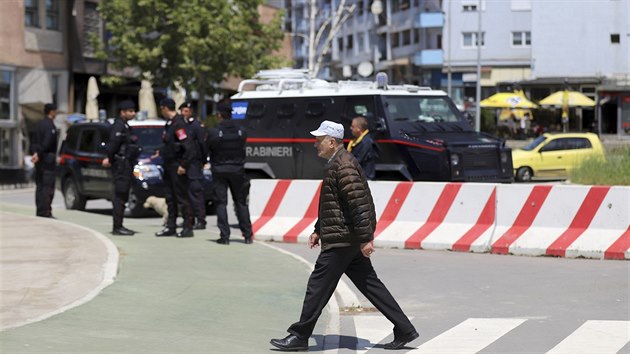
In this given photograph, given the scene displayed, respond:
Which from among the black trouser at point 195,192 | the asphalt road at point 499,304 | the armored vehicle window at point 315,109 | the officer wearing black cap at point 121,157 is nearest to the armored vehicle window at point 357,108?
the armored vehicle window at point 315,109

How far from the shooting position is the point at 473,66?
8181 cm

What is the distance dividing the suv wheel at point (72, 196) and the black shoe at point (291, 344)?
1652 cm

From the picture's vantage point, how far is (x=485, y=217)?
17203mm

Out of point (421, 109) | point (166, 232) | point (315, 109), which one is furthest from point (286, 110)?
point (166, 232)

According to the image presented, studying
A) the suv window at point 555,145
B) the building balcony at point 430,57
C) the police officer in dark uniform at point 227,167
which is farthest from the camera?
the building balcony at point 430,57

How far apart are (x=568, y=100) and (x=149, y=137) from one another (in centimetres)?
3497

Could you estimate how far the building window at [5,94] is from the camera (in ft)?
158

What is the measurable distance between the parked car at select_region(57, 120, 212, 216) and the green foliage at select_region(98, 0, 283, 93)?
23.5 meters

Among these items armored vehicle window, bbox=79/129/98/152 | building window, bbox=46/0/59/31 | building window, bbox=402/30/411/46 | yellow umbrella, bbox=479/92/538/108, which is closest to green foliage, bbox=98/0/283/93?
building window, bbox=46/0/59/31

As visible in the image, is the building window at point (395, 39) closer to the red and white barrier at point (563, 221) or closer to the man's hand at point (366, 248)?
the red and white barrier at point (563, 221)

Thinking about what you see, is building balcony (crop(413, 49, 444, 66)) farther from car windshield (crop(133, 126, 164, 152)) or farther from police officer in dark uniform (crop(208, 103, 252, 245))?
police officer in dark uniform (crop(208, 103, 252, 245))

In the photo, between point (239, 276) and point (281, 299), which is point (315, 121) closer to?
point (239, 276)

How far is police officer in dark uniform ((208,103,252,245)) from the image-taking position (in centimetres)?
1761

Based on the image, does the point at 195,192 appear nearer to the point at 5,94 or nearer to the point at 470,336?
the point at 470,336
